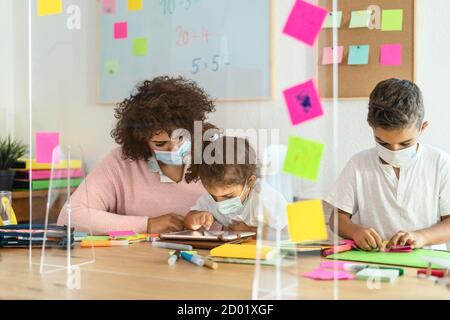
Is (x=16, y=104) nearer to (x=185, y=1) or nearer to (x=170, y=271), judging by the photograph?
(x=185, y=1)

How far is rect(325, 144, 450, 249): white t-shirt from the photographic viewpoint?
60.3 inches

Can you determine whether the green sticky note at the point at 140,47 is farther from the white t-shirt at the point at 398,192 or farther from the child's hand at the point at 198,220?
the white t-shirt at the point at 398,192

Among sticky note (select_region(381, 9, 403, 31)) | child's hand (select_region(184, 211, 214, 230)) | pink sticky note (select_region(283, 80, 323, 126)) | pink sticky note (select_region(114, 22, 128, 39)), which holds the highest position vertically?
sticky note (select_region(381, 9, 403, 31))

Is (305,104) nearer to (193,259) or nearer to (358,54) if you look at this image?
(193,259)

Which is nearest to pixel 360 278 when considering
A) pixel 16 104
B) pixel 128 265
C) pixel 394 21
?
pixel 128 265

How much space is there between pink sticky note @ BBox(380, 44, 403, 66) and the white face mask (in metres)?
0.49

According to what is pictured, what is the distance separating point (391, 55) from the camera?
1921 millimetres

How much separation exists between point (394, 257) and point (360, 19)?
1.01 metres

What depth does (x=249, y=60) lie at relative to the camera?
50.6 inches

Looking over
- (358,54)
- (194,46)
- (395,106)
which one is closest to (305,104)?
(194,46)

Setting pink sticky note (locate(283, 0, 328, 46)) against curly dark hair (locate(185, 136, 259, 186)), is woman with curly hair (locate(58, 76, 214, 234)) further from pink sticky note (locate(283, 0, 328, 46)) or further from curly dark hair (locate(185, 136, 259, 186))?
pink sticky note (locate(283, 0, 328, 46))

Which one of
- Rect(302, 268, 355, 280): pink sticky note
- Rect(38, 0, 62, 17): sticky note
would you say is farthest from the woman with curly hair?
Rect(302, 268, 355, 280): pink sticky note

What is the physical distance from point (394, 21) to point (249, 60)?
83 cm

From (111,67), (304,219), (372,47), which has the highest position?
(372,47)
